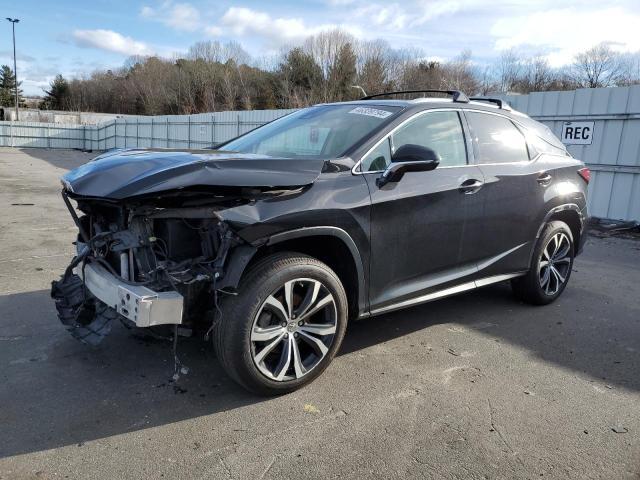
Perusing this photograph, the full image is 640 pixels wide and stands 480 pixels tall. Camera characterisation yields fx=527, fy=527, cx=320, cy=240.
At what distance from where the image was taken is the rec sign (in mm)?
10216

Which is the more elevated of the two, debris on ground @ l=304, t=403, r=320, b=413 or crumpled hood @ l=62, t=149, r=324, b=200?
crumpled hood @ l=62, t=149, r=324, b=200

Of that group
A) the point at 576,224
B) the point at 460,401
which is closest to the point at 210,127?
the point at 576,224

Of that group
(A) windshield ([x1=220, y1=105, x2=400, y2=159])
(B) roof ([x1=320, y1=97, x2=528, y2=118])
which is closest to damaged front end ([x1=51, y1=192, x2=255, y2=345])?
(A) windshield ([x1=220, y1=105, x2=400, y2=159])

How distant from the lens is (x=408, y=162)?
343 centimetres

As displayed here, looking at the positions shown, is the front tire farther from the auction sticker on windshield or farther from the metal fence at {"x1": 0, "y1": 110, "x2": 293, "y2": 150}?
the metal fence at {"x1": 0, "y1": 110, "x2": 293, "y2": 150}

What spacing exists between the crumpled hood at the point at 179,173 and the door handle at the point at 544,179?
2.43 meters

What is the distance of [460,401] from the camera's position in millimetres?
3297

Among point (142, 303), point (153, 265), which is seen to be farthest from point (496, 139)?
point (142, 303)

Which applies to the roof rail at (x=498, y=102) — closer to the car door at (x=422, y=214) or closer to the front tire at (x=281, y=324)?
the car door at (x=422, y=214)

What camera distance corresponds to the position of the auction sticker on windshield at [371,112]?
3.87m

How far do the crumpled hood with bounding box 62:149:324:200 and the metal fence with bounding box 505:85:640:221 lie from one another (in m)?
8.58

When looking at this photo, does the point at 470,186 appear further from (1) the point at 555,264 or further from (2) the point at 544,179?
(1) the point at 555,264

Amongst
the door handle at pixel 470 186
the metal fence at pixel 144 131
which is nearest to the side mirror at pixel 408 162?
the door handle at pixel 470 186

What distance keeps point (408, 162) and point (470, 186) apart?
0.90 m
